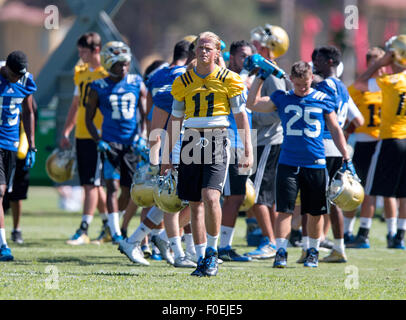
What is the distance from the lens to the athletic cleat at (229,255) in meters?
9.48

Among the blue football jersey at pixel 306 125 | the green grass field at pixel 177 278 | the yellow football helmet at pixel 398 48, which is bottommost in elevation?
the green grass field at pixel 177 278

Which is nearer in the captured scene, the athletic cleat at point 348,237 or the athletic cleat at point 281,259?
the athletic cleat at point 281,259

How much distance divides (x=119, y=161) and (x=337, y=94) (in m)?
2.61

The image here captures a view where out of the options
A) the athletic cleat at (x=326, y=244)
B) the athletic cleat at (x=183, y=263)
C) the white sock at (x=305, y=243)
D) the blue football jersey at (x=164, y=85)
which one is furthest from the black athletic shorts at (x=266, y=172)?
the athletic cleat at (x=183, y=263)

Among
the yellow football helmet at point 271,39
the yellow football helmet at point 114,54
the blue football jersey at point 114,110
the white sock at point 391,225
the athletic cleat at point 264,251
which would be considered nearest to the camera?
the athletic cleat at point 264,251

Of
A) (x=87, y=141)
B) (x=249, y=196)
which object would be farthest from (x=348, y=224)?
(x=87, y=141)

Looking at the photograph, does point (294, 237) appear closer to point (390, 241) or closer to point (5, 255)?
point (390, 241)

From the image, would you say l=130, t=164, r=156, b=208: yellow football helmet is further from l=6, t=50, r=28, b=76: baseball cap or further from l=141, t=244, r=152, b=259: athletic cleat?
l=6, t=50, r=28, b=76: baseball cap

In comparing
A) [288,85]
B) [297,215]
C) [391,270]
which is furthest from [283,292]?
[297,215]

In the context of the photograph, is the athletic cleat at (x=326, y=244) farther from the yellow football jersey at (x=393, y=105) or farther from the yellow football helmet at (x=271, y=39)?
the yellow football helmet at (x=271, y=39)

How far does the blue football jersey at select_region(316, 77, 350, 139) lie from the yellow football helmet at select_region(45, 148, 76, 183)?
12.1 feet

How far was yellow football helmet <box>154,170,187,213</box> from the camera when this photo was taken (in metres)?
8.12

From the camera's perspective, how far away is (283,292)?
23.0ft

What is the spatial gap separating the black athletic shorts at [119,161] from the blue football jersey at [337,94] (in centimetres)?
224
